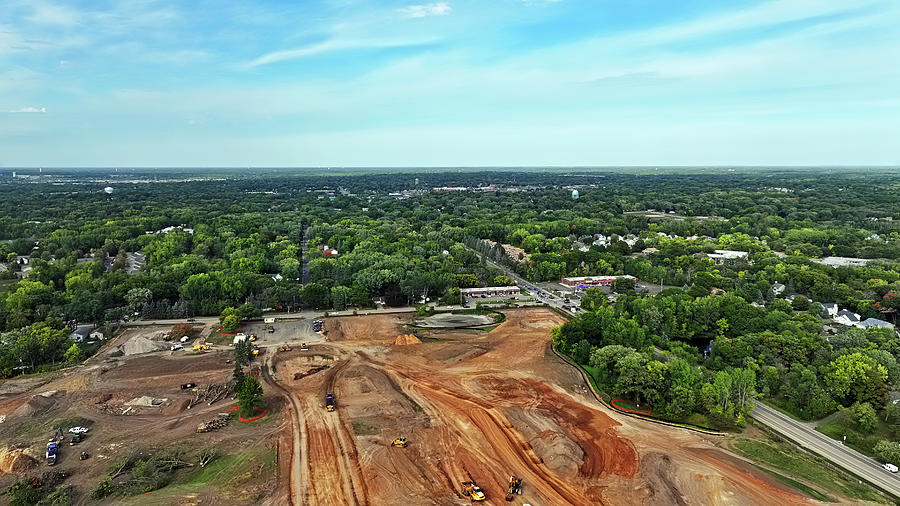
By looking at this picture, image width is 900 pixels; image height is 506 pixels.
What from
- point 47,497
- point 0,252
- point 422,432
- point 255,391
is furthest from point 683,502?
point 0,252

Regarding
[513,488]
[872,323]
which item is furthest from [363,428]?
[872,323]

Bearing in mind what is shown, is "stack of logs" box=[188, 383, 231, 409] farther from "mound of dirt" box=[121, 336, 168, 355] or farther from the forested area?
the forested area

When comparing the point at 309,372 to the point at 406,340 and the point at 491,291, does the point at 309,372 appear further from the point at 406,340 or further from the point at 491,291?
the point at 491,291

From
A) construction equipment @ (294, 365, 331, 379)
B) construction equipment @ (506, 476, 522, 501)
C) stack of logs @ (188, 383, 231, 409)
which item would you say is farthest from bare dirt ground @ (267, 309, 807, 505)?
stack of logs @ (188, 383, 231, 409)

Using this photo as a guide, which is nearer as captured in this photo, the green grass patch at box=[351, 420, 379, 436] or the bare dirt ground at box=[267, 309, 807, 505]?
the bare dirt ground at box=[267, 309, 807, 505]

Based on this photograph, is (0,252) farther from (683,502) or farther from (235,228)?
(683,502)

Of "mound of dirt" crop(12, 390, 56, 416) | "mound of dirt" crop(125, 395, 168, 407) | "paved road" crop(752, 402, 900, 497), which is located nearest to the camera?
"paved road" crop(752, 402, 900, 497)

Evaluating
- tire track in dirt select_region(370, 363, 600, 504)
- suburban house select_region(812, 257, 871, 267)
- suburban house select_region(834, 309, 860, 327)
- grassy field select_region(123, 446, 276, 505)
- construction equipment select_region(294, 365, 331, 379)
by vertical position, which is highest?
suburban house select_region(812, 257, 871, 267)

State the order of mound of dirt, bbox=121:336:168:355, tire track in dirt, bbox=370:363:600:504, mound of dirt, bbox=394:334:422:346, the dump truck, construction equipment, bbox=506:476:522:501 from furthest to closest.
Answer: mound of dirt, bbox=394:334:422:346 < mound of dirt, bbox=121:336:168:355 < the dump truck < tire track in dirt, bbox=370:363:600:504 < construction equipment, bbox=506:476:522:501

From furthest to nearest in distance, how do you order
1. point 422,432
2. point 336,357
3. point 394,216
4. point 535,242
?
1. point 394,216
2. point 535,242
3. point 336,357
4. point 422,432
